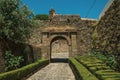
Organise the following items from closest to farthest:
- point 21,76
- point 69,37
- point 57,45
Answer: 1. point 21,76
2. point 69,37
3. point 57,45

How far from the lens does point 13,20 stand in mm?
19266

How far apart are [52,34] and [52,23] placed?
57.3 inches

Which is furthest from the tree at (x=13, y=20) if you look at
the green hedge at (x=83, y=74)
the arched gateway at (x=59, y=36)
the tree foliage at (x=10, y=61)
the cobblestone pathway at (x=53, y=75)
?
the arched gateway at (x=59, y=36)

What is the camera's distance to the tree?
18530 mm

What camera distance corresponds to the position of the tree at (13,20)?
60.8 feet

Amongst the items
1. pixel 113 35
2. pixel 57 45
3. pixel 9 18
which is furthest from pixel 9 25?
pixel 57 45

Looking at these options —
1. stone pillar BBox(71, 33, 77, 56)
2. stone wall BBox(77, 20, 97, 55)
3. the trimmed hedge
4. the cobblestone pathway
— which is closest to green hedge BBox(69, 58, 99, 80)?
the trimmed hedge

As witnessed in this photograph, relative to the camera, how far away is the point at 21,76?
15719mm

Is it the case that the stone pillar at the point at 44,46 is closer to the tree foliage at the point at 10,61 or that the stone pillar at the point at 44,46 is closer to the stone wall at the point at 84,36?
the stone wall at the point at 84,36

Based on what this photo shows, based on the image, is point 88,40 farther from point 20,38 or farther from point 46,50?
point 20,38

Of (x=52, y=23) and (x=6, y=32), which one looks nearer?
(x=6, y=32)

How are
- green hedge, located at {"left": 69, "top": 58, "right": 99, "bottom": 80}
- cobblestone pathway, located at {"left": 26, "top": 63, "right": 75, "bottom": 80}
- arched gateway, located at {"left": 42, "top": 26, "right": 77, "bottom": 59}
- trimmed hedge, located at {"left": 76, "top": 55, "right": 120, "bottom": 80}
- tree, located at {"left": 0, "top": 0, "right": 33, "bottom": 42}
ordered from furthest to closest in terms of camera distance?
arched gateway, located at {"left": 42, "top": 26, "right": 77, "bottom": 59} → tree, located at {"left": 0, "top": 0, "right": 33, "bottom": 42} → cobblestone pathway, located at {"left": 26, "top": 63, "right": 75, "bottom": 80} → green hedge, located at {"left": 69, "top": 58, "right": 99, "bottom": 80} → trimmed hedge, located at {"left": 76, "top": 55, "right": 120, "bottom": 80}

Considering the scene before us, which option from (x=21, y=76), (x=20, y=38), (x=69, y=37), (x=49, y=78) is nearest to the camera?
(x=21, y=76)

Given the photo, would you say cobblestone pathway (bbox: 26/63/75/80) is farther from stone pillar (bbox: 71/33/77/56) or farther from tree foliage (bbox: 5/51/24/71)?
stone pillar (bbox: 71/33/77/56)
